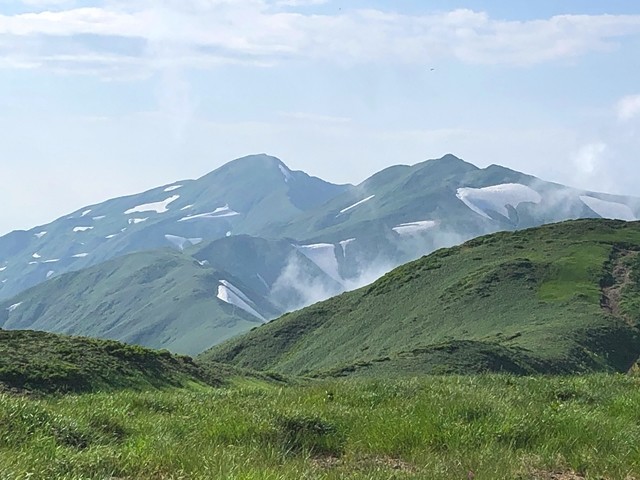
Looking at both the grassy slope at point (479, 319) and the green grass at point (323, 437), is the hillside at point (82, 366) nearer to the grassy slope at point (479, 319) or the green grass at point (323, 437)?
the green grass at point (323, 437)

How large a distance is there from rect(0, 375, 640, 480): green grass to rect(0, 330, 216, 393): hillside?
1435 centimetres

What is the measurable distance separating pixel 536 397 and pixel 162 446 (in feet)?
26.2

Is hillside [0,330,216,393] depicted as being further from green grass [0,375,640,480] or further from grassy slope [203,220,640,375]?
grassy slope [203,220,640,375]

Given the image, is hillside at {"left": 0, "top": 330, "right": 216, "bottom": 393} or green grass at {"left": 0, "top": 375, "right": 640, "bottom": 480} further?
hillside at {"left": 0, "top": 330, "right": 216, "bottom": 393}

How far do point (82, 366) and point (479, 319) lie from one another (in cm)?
7584

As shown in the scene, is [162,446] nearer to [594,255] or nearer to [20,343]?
[20,343]

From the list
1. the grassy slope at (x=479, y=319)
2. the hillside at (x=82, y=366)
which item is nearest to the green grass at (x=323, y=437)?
the hillside at (x=82, y=366)

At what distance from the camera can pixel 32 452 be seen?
7.40m

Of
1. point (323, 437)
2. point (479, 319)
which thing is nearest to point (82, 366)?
point (323, 437)

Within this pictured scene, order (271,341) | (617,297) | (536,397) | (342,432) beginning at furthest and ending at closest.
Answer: (271,341), (617,297), (536,397), (342,432)

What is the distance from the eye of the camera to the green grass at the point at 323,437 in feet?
24.7

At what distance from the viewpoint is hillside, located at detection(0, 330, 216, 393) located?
26.1m

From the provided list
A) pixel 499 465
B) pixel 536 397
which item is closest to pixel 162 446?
pixel 499 465

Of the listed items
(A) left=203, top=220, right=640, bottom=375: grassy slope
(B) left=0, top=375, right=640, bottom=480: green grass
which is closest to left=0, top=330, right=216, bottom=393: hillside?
(B) left=0, top=375, right=640, bottom=480: green grass
